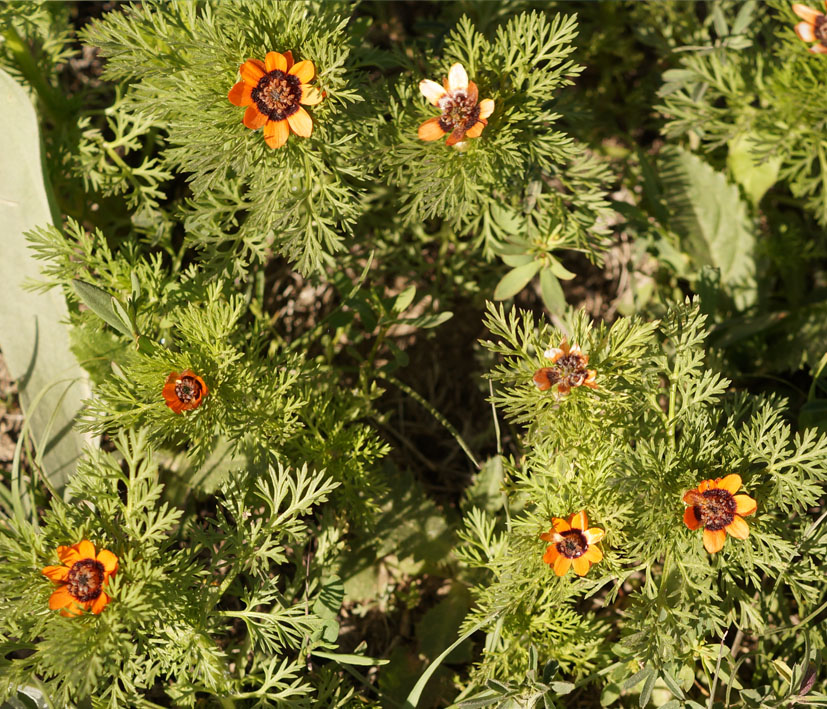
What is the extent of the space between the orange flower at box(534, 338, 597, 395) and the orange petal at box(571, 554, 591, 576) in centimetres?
46

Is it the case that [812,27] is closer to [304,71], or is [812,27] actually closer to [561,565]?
[304,71]

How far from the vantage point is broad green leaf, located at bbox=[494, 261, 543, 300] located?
112 inches

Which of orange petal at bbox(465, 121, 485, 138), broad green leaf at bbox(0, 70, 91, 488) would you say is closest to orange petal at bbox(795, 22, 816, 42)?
orange petal at bbox(465, 121, 485, 138)

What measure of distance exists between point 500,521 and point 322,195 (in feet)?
4.25

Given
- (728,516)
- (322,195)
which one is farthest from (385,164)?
(728,516)

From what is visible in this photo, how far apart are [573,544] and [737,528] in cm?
43

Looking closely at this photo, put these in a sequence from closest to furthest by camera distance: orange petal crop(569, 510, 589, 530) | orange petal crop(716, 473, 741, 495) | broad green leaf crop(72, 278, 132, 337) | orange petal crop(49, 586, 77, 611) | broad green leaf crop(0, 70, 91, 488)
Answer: orange petal crop(49, 586, 77, 611), orange petal crop(716, 473, 741, 495), orange petal crop(569, 510, 589, 530), broad green leaf crop(72, 278, 132, 337), broad green leaf crop(0, 70, 91, 488)

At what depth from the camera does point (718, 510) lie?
79.4 inches

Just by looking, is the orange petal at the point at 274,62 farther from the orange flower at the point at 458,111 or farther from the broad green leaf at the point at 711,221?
the broad green leaf at the point at 711,221

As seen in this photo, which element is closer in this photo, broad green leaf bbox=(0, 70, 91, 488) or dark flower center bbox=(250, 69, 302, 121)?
dark flower center bbox=(250, 69, 302, 121)

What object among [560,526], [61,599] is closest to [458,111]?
[560,526]

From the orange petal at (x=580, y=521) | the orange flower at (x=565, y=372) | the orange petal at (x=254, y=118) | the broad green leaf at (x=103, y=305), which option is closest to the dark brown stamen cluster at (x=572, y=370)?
the orange flower at (x=565, y=372)

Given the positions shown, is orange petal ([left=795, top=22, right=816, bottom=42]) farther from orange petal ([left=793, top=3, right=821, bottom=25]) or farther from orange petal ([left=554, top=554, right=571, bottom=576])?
orange petal ([left=554, top=554, right=571, bottom=576])

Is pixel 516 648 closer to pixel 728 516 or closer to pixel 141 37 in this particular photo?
pixel 728 516
